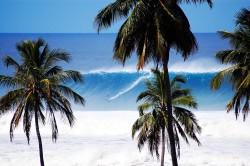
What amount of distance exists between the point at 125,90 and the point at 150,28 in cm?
5744

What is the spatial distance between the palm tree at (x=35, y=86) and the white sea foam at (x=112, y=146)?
371 inches

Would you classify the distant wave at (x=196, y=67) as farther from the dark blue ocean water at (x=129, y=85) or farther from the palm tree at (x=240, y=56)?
the palm tree at (x=240, y=56)

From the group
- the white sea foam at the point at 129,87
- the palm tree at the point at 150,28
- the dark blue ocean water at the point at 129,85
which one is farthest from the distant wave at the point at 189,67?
the palm tree at the point at 150,28

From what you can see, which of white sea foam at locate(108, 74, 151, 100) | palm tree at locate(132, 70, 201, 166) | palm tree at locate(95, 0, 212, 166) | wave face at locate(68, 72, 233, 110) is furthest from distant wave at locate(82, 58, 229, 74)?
palm tree at locate(95, 0, 212, 166)

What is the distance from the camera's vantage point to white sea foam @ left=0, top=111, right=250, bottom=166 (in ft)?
83.9

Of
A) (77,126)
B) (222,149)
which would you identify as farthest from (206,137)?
(77,126)

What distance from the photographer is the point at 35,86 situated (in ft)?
54.6

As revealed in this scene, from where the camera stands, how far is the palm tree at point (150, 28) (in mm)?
12727

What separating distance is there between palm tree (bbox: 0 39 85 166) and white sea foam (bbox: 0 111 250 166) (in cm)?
943

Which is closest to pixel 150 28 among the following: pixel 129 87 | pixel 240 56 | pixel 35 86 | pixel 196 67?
pixel 240 56

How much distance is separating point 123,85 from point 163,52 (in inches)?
2386

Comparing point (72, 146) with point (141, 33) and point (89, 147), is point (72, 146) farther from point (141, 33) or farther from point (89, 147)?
point (141, 33)

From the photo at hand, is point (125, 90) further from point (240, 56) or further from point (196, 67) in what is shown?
point (240, 56)

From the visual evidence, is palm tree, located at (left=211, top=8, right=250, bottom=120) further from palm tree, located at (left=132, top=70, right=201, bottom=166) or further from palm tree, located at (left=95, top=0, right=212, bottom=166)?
palm tree, located at (left=95, top=0, right=212, bottom=166)
